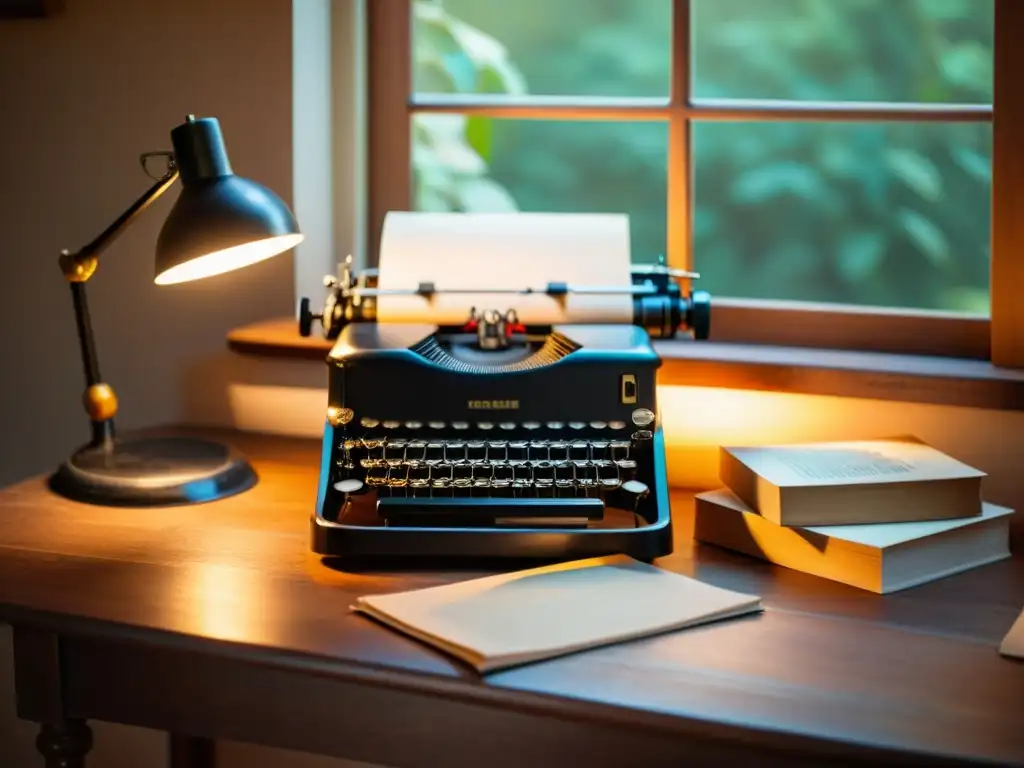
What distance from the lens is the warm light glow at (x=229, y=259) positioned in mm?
1536

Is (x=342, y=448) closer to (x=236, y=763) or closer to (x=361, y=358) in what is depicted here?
(x=361, y=358)

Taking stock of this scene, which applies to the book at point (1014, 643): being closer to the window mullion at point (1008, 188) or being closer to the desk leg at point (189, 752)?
the window mullion at point (1008, 188)

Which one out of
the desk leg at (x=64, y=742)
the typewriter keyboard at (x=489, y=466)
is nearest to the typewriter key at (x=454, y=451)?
the typewriter keyboard at (x=489, y=466)

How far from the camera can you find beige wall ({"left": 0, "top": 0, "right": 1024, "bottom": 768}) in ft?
6.28

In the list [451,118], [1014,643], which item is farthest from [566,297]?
[451,118]

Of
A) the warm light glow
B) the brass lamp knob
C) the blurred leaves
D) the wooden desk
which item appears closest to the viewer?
the wooden desk

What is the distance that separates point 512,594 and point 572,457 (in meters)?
0.26

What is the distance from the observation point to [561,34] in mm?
4473

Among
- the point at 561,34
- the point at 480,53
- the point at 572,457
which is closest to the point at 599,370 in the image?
the point at 572,457

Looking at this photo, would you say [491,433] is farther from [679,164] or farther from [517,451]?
[679,164]

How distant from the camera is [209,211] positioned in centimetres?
145

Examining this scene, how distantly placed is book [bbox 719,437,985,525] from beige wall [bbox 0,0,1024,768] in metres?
0.73

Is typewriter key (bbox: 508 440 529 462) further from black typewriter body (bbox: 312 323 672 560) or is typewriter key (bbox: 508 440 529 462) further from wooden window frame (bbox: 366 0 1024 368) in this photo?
wooden window frame (bbox: 366 0 1024 368)

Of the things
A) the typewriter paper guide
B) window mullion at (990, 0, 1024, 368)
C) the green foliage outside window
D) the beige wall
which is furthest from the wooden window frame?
the green foliage outside window
